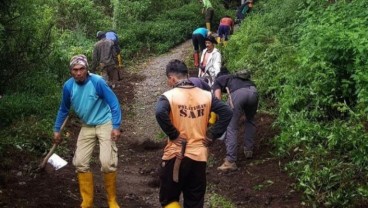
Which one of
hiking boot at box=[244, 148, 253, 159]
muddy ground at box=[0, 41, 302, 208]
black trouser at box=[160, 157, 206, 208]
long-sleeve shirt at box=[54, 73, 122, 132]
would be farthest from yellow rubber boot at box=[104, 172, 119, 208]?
hiking boot at box=[244, 148, 253, 159]

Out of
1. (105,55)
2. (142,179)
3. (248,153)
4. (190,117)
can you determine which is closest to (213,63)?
(248,153)

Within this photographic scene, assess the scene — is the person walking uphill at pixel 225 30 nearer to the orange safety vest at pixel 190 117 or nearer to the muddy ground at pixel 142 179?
the muddy ground at pixel 142 179

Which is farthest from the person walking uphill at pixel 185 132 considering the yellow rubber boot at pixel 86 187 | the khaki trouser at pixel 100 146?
the yellow rubber boot at pixel 86 187

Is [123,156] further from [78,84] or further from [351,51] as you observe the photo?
[351,51]

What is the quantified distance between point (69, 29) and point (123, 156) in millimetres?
14705

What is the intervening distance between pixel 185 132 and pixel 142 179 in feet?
11.5

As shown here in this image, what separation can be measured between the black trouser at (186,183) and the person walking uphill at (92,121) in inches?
49.5

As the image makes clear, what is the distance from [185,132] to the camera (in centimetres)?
507

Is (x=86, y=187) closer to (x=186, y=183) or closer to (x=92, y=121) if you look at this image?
(x=92, y=121)

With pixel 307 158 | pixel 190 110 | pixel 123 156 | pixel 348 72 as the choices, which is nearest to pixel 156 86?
pixel 123 156

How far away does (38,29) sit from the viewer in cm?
1212

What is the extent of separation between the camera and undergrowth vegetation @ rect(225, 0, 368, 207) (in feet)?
21.4

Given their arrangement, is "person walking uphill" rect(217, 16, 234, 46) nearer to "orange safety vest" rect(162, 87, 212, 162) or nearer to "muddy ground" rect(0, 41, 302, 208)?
"muddy ground" rect(0, 41, 302, 208)

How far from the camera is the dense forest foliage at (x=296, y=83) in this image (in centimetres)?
680
